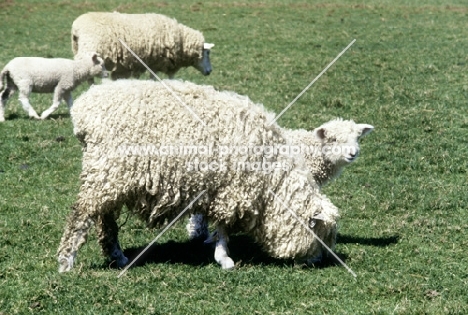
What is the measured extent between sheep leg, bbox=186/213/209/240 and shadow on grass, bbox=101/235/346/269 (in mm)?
59

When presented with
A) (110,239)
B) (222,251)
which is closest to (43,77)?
(110,239)

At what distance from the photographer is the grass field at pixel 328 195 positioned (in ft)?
16.7

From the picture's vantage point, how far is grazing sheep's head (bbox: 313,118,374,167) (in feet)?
21.4

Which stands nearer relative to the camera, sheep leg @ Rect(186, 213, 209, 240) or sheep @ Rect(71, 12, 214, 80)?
sheep leg @ Rect(186, 213, 209, 240)

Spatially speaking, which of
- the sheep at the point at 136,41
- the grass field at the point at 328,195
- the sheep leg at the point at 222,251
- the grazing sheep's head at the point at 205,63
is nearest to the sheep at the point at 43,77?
the grass field at the point at 328,195

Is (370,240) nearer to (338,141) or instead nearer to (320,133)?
(338,141)

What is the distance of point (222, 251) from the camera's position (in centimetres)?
581

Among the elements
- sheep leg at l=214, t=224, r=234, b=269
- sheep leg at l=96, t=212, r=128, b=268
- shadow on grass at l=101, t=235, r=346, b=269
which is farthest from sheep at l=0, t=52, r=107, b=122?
sheep leg at l=214, t=224, r=234, b=269

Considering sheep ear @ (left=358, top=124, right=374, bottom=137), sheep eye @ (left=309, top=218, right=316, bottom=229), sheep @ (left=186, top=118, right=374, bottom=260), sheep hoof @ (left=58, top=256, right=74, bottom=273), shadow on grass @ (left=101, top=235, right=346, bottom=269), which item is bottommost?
shadow on grass @ (left=101, top=235, right=346, bottom=269)

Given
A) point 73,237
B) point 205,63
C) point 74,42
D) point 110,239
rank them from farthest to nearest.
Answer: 1. point 205,63
2. point 74,42
3. point 110,239
4. point 73,237

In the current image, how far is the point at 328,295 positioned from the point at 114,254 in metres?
1.89

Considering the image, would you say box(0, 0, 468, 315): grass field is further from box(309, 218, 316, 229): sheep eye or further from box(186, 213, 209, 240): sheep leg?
box(309, 218, 316, 229): sheep eye

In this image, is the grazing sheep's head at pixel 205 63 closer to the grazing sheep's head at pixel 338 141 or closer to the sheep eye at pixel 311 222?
the grazing sheep's head at pixel 338 141

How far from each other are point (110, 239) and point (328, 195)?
3.01 m
